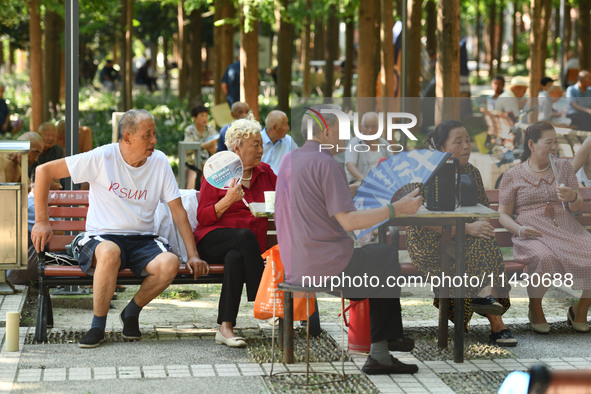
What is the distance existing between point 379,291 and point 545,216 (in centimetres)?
149

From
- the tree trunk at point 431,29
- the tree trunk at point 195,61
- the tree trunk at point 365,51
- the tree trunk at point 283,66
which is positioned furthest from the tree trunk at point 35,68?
the tree trunk at point 431,29

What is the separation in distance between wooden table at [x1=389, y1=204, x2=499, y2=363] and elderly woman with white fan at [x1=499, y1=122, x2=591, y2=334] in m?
0.46

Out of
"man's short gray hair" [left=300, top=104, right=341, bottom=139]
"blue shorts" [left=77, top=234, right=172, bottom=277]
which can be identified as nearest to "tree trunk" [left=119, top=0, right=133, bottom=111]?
"blue shorts" [left=77, top=234, right=172, bottom=277]

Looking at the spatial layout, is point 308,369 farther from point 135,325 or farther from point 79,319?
point 79,319

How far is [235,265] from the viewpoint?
647 centimetres

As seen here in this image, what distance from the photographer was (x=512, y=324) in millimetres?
7168

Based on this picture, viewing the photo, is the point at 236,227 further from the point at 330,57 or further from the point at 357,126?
the point at 330,57

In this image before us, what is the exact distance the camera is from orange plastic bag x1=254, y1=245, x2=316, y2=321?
6.11 meters

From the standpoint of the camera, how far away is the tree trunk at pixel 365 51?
589 inches

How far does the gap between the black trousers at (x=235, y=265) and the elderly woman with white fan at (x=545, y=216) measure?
1.68 metres

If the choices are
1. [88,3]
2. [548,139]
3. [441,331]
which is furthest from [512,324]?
[88,3]

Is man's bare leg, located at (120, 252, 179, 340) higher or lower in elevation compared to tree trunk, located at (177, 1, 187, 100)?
lower

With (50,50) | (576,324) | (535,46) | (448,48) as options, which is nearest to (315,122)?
(576,324)

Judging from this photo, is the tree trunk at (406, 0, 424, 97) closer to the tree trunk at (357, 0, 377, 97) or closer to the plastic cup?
the tree trunk at (357, 0, 377, 97)
